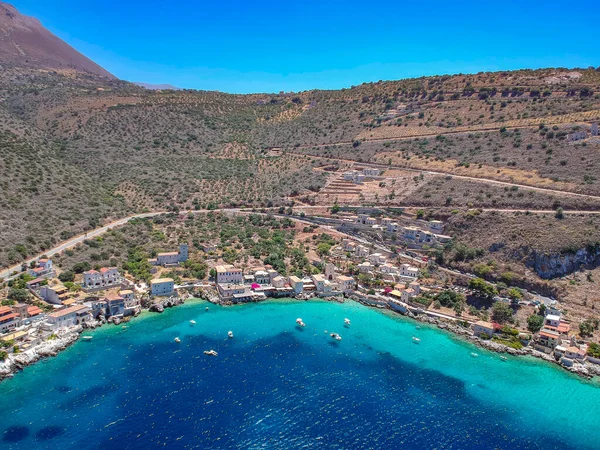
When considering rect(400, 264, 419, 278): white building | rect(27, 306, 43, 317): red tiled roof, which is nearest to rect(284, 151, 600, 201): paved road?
rect(400, 264, 419, 278): white building

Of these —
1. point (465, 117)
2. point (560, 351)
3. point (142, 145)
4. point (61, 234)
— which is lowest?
point (560, 351)

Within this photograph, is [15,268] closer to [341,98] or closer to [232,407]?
[232,407]

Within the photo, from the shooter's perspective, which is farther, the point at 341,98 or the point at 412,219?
the point at 341,98

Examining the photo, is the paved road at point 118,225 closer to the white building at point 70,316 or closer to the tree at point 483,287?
the tree at point 483,287

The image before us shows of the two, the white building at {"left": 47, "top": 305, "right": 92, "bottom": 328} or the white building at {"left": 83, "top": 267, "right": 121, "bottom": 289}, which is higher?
the white building at {"left": 83, "top": 267, "right": 121, "bottom": 289}

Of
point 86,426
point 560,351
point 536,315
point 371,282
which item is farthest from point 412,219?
point 86,426

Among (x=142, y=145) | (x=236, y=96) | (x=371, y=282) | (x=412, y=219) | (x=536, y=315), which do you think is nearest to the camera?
(x=536, y=315)

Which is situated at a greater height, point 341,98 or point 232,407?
point 341,98

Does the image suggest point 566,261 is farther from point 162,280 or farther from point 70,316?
point 70,316

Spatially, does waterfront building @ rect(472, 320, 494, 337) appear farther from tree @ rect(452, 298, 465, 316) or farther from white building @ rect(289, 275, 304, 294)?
white building @ rect(289, 275, 304, 294)
